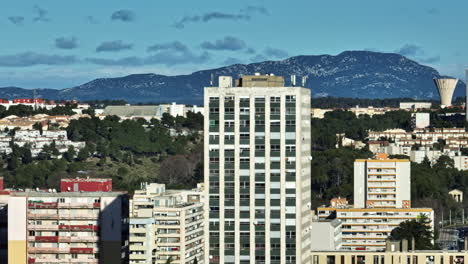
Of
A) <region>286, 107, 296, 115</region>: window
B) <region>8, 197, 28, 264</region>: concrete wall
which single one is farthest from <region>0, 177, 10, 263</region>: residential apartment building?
<region>286, 107, 296, 115</region>: window

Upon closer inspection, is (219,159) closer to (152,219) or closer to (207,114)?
(207,114)

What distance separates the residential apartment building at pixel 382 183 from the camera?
540 feet

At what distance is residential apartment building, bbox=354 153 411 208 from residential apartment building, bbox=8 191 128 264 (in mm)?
70382

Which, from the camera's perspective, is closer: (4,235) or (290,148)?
(290,148)

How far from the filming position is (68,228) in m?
95.9

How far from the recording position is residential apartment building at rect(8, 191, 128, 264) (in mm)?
94500

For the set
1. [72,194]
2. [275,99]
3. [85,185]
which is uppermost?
[275,99]

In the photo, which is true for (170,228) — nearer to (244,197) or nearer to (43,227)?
(43,227)

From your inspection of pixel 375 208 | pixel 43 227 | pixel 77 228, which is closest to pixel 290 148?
pixel 77 228

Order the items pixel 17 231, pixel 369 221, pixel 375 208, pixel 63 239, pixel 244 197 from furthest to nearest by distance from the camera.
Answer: pixel 375 208
pixel 369 221
pixel 63 239
pixel 17 231
pixel 244 197

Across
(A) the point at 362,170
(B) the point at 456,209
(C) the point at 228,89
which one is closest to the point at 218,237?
(C) the point at 228,89

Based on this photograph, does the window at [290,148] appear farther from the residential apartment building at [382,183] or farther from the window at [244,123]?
the residential apartment building at [382,183]

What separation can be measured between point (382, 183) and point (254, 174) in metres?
83.4

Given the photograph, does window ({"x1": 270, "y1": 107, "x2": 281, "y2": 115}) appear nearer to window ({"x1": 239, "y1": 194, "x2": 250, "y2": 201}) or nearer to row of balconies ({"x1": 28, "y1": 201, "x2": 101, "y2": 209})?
window ({"x1": 239, "y1": 194, "x2": 250, "y2": 201})
